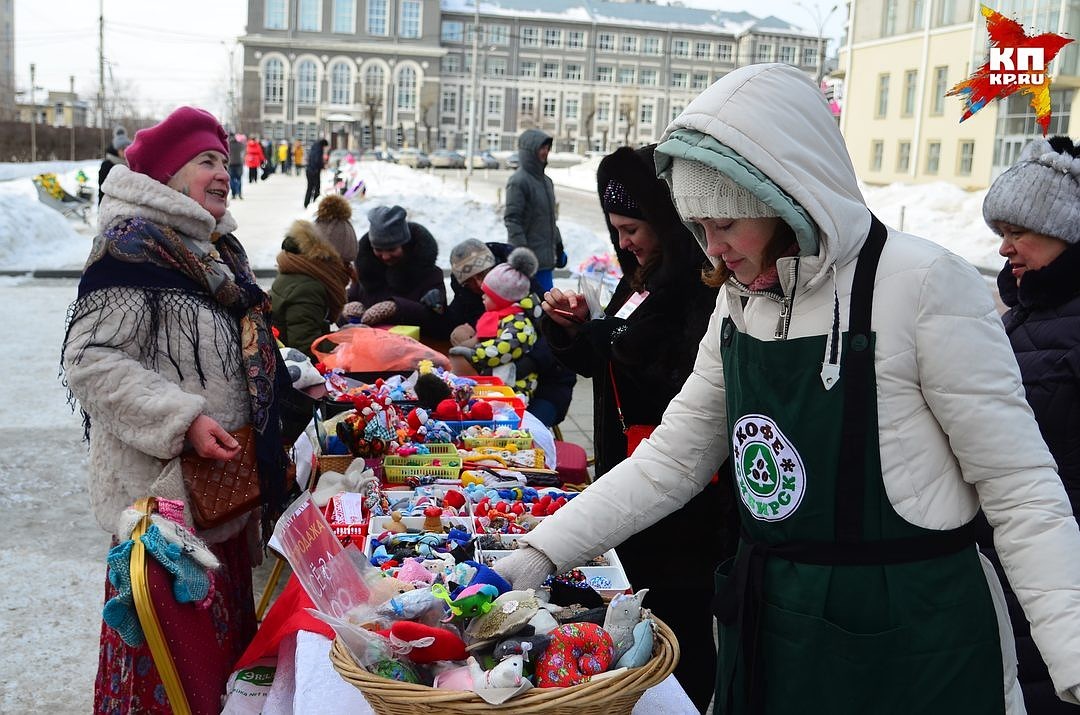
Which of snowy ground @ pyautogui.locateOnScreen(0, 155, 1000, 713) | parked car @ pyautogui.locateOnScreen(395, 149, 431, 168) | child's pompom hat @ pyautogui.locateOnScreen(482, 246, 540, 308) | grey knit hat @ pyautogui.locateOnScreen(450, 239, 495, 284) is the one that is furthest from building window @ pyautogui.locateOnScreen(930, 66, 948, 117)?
child's pompom hat @ pyautogui.locateOnScreen(482, 246, 540, 308)

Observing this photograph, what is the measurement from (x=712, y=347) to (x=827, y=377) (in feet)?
1.29

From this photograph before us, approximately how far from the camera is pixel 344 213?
6258 millimetres

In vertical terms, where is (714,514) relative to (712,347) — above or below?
below

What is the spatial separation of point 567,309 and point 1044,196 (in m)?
1.52

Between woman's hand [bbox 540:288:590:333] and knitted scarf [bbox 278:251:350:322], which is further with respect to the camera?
knitted scarf [bbox 278:251:350:322]

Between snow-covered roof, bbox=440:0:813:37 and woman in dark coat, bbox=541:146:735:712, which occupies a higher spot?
snow-covered roof, bbox=440:0:813:37

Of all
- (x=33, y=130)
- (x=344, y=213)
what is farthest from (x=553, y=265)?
(x=33, y=130)

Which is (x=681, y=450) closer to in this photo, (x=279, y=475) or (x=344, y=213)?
(x=279, y=475)

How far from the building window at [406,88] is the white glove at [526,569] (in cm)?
9391

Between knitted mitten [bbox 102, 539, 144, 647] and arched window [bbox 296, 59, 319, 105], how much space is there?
9295 centimetres

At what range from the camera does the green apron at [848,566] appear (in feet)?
5.59

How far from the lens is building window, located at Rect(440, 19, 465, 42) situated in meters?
95.4

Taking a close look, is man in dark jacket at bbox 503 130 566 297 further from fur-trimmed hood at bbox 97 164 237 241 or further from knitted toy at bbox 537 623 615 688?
knitted toy at bbox 537 623 615 688

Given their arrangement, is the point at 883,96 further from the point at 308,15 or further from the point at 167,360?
the point at 308,15
